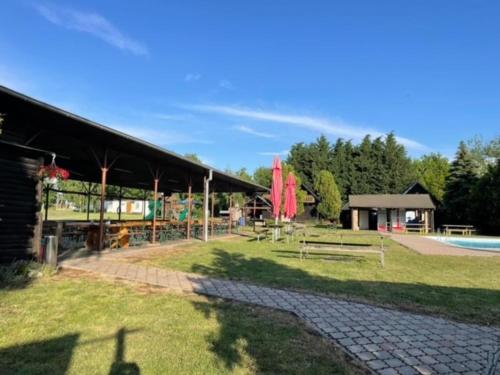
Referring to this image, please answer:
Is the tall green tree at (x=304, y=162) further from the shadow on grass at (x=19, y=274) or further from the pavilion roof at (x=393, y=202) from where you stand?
the shadow on grass at (x=19, y=274)

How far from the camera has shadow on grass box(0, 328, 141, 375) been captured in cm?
307

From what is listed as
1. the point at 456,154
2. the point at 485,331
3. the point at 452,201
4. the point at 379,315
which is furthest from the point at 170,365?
the point at 456,154

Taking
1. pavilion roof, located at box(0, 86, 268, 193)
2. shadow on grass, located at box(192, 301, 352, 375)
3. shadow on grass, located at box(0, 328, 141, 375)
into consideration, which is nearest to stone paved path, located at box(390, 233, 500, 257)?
pavilion roof, located at box(0, 86, 268, 193)

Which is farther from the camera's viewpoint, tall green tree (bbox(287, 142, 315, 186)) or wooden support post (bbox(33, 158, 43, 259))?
tall green tree (bbox(287, 142, 315, 186))

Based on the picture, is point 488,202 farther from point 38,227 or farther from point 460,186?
point 38,227

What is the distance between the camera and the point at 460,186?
3375cm

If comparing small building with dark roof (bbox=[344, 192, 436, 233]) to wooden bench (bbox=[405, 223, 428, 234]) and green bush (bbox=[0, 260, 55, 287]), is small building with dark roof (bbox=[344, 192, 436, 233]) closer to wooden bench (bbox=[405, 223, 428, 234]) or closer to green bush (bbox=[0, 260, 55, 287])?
wooden bench (bbox=[405, 223, 428, 234])

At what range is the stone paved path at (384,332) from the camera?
3.47m

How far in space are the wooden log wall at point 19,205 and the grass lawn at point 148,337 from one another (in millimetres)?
2063

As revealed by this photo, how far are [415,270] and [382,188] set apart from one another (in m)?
41.5

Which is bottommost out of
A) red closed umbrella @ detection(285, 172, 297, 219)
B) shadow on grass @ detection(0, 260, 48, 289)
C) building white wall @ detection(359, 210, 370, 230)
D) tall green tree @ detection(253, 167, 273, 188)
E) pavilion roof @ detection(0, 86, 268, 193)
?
shadow on grass @ detection(0, 260, 48, 289)

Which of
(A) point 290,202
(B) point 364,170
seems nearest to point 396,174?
(B) point 364,170

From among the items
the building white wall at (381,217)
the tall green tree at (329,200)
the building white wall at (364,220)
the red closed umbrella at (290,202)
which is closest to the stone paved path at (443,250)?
the red closed umbrella at (290,202)

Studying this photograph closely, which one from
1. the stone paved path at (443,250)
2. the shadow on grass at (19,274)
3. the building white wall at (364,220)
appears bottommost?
the stone paved path at (443,250)
